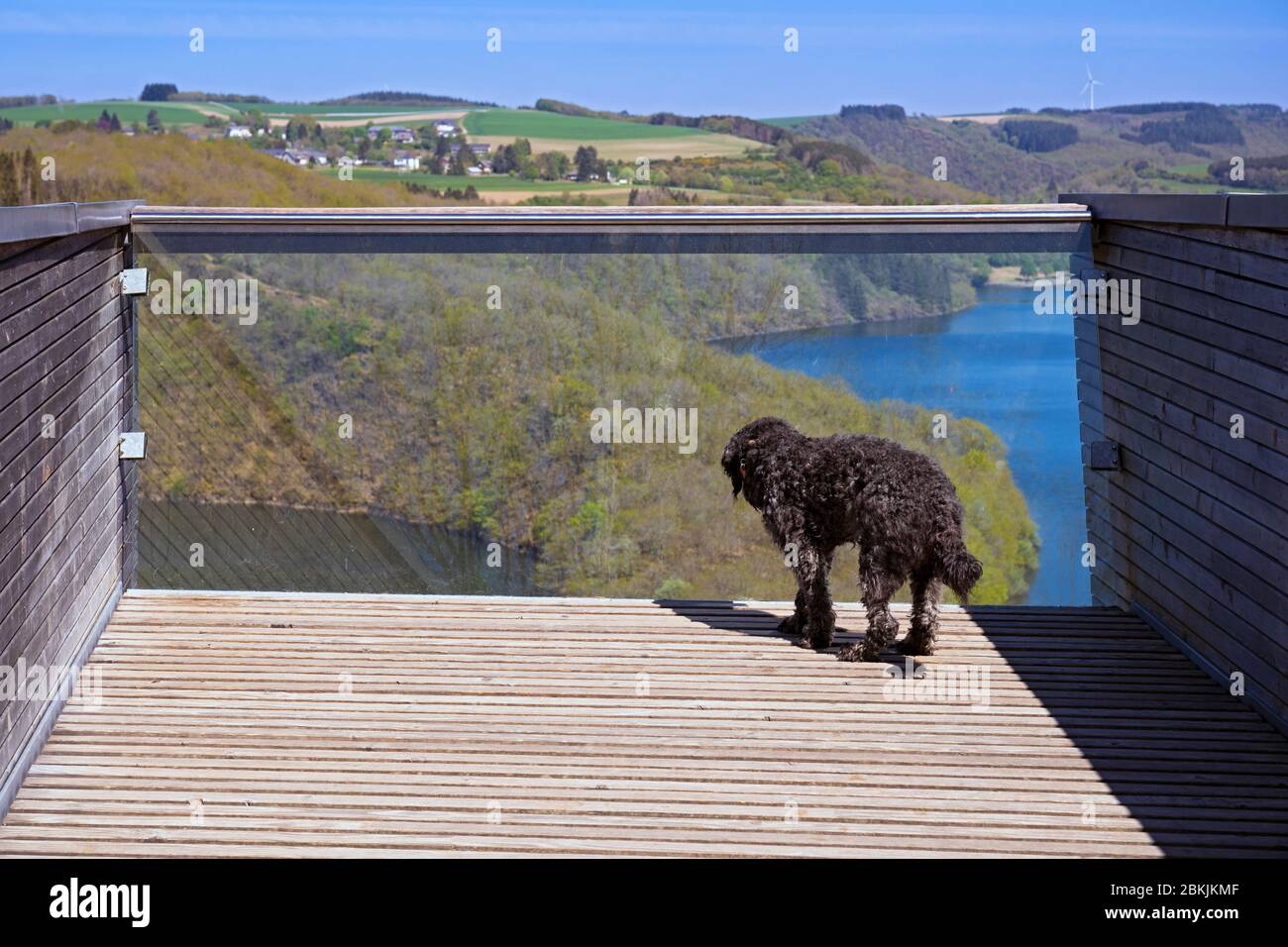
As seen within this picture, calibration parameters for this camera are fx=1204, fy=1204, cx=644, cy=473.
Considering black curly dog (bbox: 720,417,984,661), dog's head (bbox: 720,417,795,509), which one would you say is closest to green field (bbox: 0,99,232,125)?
dog's head (bbox: 720,417,795,509)

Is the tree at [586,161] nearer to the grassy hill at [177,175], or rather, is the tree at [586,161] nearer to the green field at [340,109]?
the grassy hill at [177,175]

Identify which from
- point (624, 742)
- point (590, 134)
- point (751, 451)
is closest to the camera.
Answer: point (624, 742)

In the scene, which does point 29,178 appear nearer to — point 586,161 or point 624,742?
point 586,161

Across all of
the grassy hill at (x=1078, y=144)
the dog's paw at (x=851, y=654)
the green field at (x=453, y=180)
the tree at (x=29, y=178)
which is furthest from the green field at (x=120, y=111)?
the dog's paw at (x=851, y=654)

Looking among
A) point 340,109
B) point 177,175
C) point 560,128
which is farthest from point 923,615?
point 340,109

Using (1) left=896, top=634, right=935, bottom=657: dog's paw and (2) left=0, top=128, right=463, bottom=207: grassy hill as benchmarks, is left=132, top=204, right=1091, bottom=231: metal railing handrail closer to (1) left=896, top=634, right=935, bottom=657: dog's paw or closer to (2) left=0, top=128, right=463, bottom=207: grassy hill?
(1) left=896, top=634, right=935, bottom=657: dog's paw
